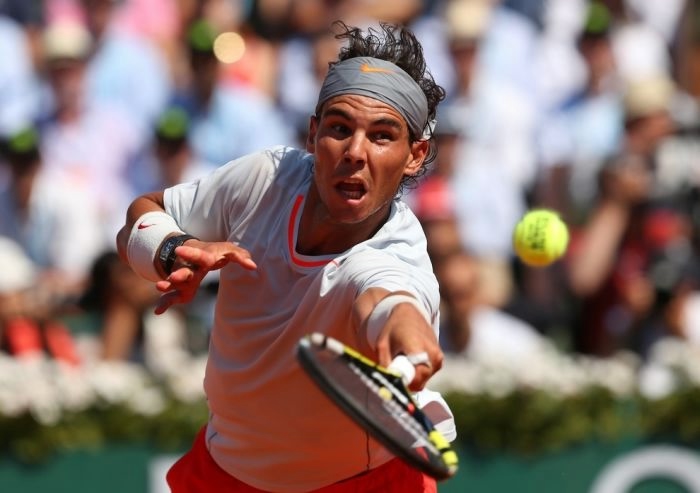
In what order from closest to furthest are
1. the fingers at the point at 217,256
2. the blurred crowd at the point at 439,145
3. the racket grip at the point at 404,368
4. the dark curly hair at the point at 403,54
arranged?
the racket grip at the point at 404,368
the fingers at the point at 217,256
the dark curly hair at the point at 403,54
the blurred crowd at the point at 439,145

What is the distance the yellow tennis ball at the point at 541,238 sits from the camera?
17.0ft

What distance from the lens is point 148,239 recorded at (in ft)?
14.2

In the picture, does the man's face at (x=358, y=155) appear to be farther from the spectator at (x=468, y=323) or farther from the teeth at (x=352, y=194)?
the spectator at (x=468, y=323)

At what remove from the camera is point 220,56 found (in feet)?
32.4

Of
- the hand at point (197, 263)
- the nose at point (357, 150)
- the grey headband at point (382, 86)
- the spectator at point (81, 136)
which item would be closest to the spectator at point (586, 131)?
the spectator at point (81, 136)

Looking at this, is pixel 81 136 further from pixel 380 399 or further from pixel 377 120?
pixel 380 399

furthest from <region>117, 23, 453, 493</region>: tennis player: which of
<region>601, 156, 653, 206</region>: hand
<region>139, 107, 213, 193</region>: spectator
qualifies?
<region>601, 156, 653, 206</region>: hand

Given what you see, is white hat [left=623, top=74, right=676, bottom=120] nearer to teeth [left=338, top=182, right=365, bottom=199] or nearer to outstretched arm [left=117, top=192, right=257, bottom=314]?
outstretched arm [left=117, top=192, right=257, bottom=314]

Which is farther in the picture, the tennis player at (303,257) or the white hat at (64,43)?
the white hat at (64,43)

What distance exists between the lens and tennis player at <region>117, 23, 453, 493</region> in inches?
161

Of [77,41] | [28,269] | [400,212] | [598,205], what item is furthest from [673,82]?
[400,212]

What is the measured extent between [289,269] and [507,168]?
5.35 metres

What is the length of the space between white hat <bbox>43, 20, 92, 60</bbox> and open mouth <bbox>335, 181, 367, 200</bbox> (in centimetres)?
576

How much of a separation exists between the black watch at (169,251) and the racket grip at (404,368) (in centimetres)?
107
